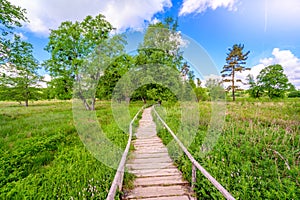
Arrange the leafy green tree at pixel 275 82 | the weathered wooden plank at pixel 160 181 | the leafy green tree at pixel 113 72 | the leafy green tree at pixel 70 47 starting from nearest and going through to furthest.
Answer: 1. the weathered wooden plank at pixel 160 181
2. the leafy green tree at pixel 113 72
3. the leafy green tree at pixel 70 47
4. the leafy green tree at pixel 275 82

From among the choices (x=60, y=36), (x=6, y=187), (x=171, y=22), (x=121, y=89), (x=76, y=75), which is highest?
(x=171, y=22)

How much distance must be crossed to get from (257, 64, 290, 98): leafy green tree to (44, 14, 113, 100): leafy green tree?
4130 cm

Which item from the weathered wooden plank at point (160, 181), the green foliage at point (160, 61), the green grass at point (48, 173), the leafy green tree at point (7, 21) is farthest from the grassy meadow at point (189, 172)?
the green foliage at point (160, 61)

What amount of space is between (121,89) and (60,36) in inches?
417

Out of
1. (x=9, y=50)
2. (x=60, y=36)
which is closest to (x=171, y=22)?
(x=60, y=36)

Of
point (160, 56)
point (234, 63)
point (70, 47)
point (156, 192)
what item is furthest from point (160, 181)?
point (234, 63)

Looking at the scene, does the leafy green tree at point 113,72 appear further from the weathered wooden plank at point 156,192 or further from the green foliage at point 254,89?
the green foliage at point 254,89

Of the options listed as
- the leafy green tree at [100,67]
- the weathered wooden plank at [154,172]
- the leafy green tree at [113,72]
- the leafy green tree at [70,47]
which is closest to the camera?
the weathered wooden plank at [154,172]

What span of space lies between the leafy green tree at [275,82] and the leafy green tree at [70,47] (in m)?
41.3

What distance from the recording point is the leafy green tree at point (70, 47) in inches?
753

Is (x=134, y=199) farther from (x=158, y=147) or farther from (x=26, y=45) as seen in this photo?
(x=26, y=45)

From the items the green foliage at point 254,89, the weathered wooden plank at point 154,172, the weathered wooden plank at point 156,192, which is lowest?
the weathered wooden plank at point 156,192

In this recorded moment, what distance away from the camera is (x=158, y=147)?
6.11 metres

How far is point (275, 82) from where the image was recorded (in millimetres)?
37500
